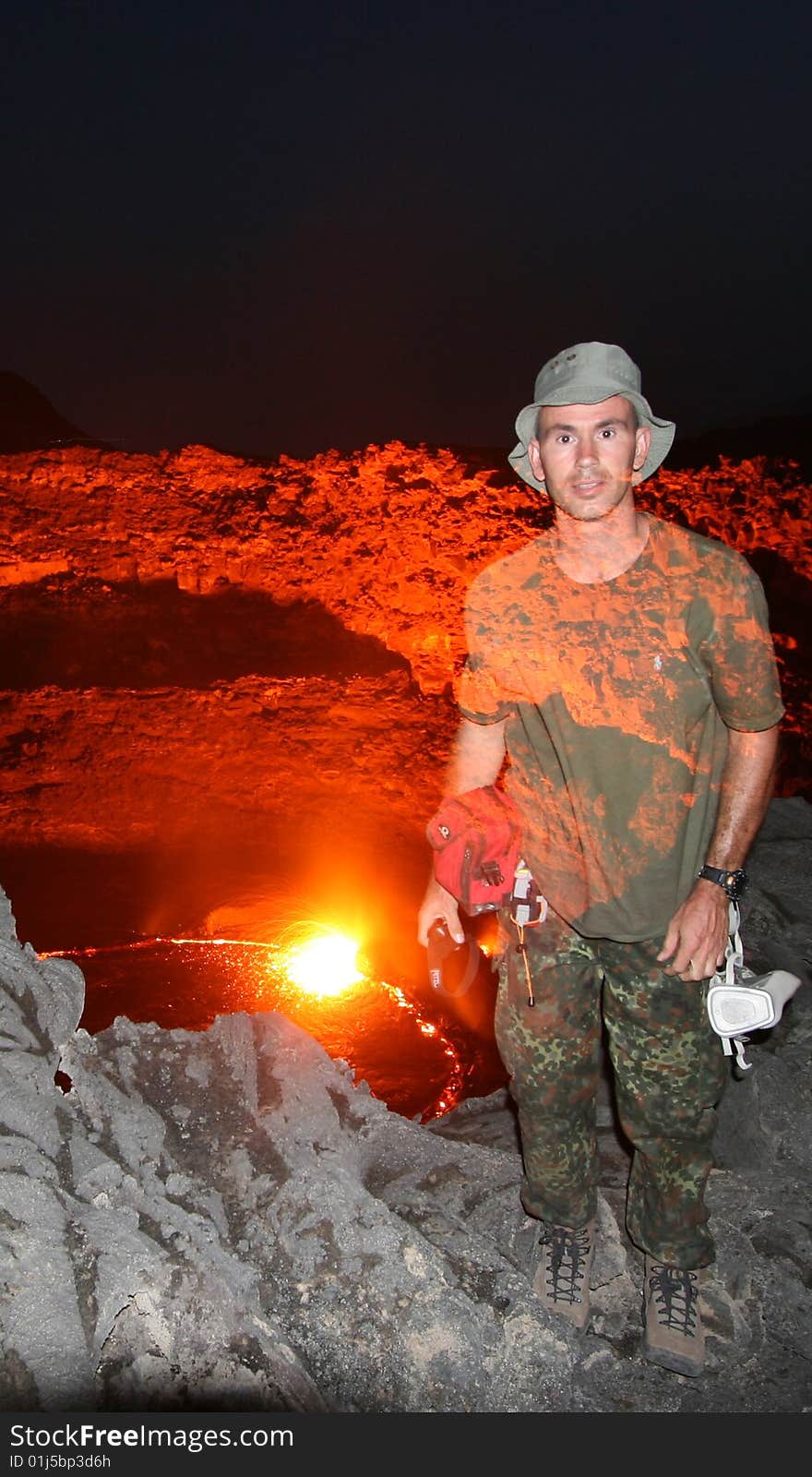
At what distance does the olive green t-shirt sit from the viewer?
1603 mm

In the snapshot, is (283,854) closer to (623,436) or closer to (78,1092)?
(78,1092)

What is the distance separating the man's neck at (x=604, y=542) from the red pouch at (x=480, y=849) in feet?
1.58

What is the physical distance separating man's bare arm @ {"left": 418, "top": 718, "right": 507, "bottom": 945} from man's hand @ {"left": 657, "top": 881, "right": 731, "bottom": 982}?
0.44 m

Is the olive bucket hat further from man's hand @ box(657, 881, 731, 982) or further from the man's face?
man's hand @ box(657, 881, 731, 982)

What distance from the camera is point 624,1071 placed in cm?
186

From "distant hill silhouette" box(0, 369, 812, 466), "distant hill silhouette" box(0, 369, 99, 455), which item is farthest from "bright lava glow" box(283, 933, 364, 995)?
"distant hill silhouette" box(0, 369, 99, 455)

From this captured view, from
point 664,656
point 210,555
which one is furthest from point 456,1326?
point 210,555

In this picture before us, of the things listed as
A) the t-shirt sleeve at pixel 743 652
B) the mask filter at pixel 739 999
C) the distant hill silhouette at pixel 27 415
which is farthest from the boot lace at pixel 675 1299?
the distant hill silhouette at pixel 27 415

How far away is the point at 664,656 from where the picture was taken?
1634 mm

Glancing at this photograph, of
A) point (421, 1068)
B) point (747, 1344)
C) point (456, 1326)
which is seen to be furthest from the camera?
point (421, 1068)

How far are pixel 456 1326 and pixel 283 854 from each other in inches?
162

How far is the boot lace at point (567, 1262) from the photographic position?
2012 millimetres

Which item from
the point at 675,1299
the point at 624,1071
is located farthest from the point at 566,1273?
the point at 624,1071

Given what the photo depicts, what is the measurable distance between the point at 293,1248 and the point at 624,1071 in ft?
2.46
